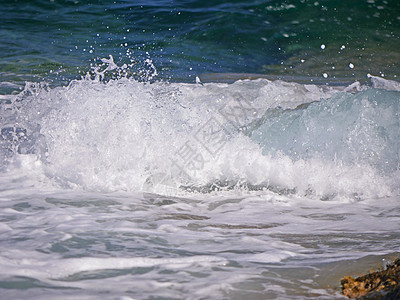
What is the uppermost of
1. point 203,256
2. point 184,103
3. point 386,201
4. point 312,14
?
point 312,14

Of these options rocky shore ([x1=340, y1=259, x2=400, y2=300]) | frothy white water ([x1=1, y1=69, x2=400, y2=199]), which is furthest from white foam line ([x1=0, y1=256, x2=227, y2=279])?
frothy white water ([x1=1, y1=69, x2=400, y2=199])

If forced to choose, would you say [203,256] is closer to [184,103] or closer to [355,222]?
[355,222]

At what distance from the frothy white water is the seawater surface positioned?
0.01 metres

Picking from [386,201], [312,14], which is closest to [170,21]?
[312,14]

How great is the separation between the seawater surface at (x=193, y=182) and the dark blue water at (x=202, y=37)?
210 millimetres

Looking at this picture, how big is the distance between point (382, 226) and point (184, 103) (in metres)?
2.45

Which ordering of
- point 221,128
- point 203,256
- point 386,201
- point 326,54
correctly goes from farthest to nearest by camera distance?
point 326,54, point 221,128, point 386,201, point 203,256

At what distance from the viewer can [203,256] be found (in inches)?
102

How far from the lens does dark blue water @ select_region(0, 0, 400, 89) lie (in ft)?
29.5

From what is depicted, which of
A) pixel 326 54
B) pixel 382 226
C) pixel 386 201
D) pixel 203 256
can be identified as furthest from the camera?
pixel 326 54

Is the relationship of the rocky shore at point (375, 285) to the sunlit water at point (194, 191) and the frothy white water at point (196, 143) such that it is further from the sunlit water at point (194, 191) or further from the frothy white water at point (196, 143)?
the frothy white water at point (196, 143)

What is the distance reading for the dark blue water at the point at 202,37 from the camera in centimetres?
898

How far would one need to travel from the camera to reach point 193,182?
4.34m

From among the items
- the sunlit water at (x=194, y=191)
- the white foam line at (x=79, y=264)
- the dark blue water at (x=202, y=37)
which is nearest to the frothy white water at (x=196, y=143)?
the sunlit water at (x=194, y=191)
